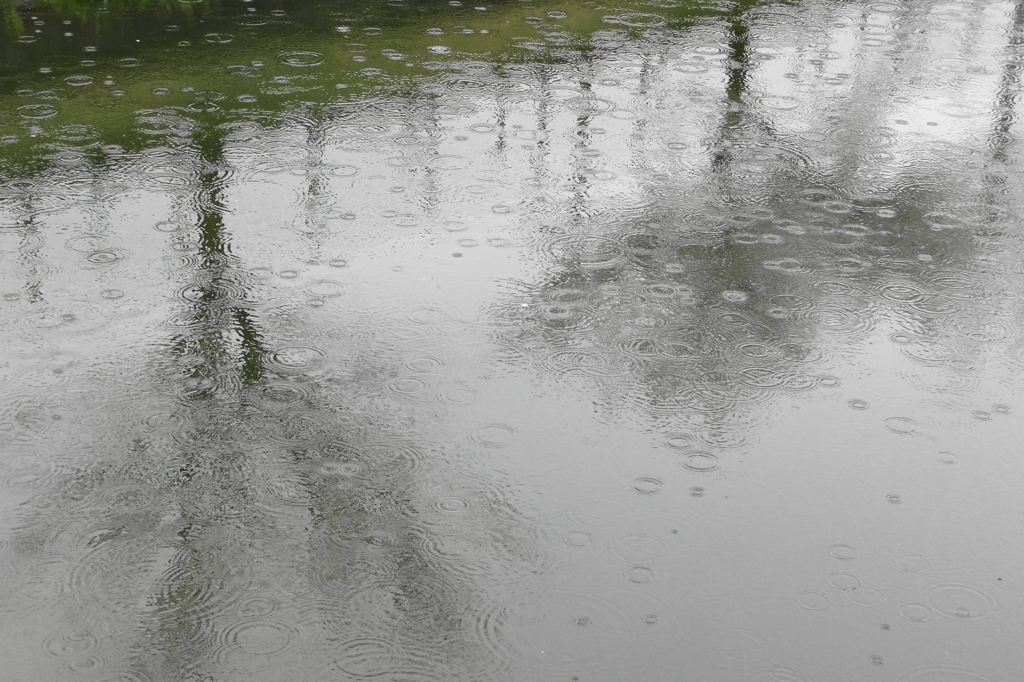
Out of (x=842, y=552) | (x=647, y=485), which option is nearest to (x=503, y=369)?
(x=647, y=485)

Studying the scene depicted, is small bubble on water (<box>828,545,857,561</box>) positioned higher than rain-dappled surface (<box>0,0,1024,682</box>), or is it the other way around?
rain-dappled surface (<box>0,0,1024,682</box>)

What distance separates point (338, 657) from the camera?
119 inches

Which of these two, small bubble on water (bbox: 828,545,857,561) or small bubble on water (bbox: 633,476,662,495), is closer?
small bubble on water (bbox: 828,545,857,561)

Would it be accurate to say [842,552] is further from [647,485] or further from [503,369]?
[503,369]

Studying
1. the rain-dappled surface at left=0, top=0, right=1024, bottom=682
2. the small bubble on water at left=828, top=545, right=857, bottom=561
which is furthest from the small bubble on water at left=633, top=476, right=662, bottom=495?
the small bubble on water at left=828, top=545, right=857, bottom=561

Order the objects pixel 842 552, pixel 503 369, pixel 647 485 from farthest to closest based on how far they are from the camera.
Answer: pixel 503 369
pixel 647 485
pixel 842 552

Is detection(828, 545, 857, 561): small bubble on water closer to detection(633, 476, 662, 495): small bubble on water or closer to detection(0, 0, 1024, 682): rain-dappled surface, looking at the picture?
detection(0, 0, 1024, 682): rain-dappled surface

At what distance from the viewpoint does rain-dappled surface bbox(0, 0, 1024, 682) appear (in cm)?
319

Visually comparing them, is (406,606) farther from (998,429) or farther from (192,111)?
(192,111)

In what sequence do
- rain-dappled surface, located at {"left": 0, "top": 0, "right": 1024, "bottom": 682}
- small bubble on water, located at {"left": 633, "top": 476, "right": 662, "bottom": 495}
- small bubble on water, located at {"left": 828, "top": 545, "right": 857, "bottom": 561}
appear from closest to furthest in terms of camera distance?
rain-dappled surface, located at {"left": 0, "top": 0, "right": 1024, "bottom": 682} < small bubble on water, located at {"left": 828, "top": 545, "right": 857, "bottom": 561} < small bubble on water, located at {"left": 633, "top": 476, "right": 662, "bottom": 495}

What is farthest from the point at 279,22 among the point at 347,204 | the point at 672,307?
the point at 672,307

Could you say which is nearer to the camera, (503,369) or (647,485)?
(647,485)

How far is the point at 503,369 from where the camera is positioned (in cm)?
439

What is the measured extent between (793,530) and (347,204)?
3107 mm
